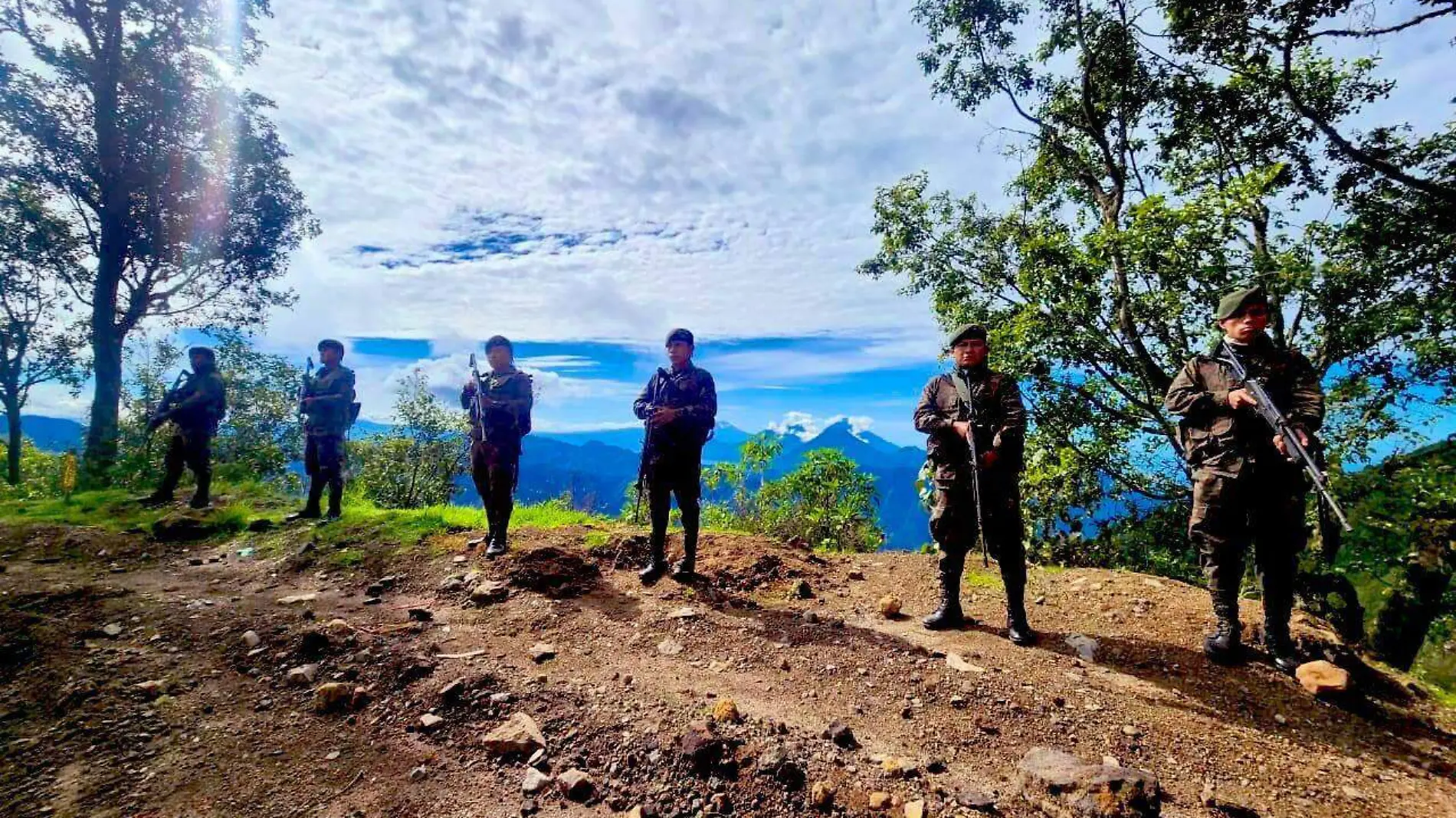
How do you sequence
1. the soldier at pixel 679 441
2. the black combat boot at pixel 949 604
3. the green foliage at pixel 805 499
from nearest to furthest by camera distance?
the black combat boot at pixel 949 604 < the soldier at pixel 679 441 < the green foliage at pixel 805 499

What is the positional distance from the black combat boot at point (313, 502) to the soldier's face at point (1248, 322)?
1193 centimetres

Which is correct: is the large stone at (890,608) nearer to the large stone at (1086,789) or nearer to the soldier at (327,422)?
the large stone at (1086,789)

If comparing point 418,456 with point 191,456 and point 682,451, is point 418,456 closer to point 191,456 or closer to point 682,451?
point 191,456

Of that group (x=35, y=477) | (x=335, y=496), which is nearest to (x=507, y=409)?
(x=335, y=496)

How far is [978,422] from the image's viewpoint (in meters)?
4.83

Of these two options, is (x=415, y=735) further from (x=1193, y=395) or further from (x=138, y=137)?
(x=138, y=137)

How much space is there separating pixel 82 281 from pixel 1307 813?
2390 centimetres

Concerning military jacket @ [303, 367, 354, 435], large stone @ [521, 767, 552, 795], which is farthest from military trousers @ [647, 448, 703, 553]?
military jacket @ [303, 367, 354, 435]

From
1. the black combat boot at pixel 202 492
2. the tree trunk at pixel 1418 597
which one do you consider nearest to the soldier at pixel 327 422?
the black combat boot at pixel 202 492

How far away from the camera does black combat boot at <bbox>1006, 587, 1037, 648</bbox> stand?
4500mm

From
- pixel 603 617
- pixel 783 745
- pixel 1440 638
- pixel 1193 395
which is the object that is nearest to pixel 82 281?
pixel 603 617

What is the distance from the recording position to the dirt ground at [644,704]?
8.72ft

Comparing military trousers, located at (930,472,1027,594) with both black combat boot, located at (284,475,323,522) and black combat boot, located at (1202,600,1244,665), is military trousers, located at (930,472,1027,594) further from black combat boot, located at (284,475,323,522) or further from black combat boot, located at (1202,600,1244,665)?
black combat boot, located at (284,475,323,522)

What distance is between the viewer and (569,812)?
8.38 ft
